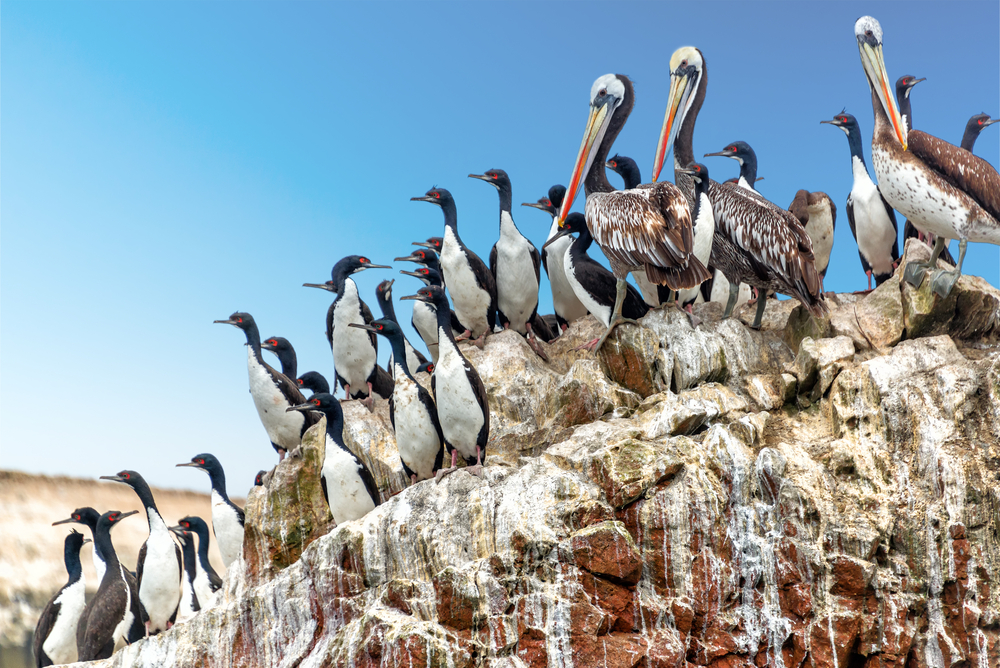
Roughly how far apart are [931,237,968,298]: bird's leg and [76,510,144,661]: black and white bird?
11.7m

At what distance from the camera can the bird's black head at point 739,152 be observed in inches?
548

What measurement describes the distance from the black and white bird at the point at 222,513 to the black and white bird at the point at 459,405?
5982mm

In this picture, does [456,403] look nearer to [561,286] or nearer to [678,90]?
[561,286]

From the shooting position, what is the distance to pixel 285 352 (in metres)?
14.0

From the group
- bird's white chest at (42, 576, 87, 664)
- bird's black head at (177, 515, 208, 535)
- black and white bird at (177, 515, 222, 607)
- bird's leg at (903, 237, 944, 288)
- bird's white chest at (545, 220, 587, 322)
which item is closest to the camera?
bird's leg at (903, 237, 944, 288)

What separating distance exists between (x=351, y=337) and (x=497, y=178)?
3.33 meters

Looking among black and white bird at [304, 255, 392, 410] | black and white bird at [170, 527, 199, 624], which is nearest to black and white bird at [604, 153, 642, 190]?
black and white bird at [304, 255, 392, 410]

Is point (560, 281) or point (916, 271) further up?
point (560, 281)

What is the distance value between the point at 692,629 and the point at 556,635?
51.6 inches

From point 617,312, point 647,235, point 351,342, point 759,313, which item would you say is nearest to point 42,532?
point 351,342

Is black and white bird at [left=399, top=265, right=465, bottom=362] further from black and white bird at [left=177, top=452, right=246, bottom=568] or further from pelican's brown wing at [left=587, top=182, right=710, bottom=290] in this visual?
black and white bird at [left=177, top=452, right=246, bottom=568]

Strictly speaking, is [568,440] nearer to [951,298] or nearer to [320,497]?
[320,497]

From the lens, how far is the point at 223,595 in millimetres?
11875

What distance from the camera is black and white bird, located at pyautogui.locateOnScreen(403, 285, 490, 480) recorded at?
9375mm
